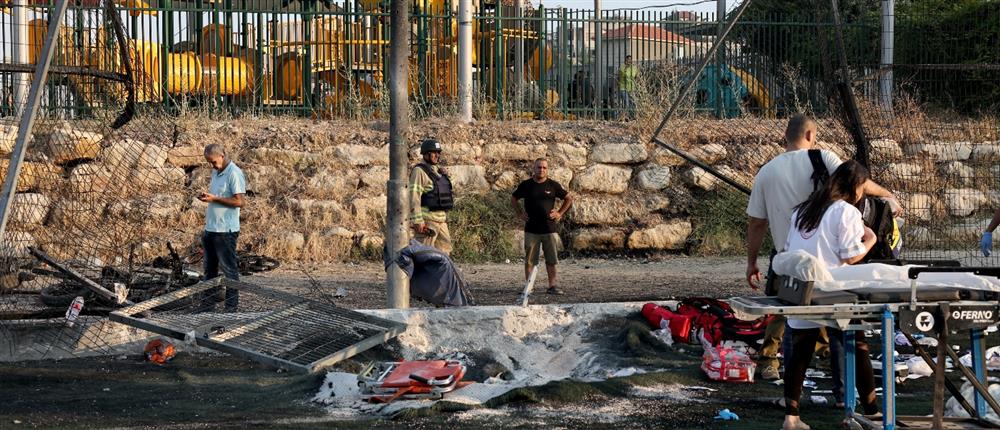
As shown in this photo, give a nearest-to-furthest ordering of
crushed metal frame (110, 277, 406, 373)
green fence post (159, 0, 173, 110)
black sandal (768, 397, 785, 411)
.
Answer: black sandal (768, 397, 785, 411) → crushed metal frame (110, 277, 406, 373) → green fence post (159, 0, 173, 110)

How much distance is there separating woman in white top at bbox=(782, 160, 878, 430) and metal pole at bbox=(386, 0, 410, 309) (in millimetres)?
3951

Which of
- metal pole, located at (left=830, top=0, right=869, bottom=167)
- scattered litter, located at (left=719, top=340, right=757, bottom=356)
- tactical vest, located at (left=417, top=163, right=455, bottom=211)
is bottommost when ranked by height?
scattered litter, located at (left=719, top=340, right=757, bottom=356)

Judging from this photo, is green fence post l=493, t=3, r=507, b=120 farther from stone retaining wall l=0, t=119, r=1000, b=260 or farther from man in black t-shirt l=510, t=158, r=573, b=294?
man in black t-shirt l=510, t=158, r=573, b=294

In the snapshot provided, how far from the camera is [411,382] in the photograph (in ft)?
25.0

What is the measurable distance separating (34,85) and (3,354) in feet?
6.80

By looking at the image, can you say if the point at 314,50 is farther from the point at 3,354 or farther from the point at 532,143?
the point at 3,354

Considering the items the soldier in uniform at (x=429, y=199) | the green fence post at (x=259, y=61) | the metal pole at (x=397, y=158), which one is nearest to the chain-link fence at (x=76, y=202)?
the metal pole at (x=397, y=158)

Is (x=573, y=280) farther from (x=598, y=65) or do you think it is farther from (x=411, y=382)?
(x=411, y=382)

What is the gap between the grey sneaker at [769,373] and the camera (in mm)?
8297

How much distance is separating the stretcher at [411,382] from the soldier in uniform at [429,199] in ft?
11.5

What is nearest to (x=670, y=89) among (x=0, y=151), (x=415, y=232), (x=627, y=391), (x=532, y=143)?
(x=532, y=143)

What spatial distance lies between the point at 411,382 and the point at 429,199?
4.02 metres

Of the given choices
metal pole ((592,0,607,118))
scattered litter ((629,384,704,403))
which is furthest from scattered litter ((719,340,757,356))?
metal pole ((592,0,607,118))

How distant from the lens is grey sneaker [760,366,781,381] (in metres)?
8.30
